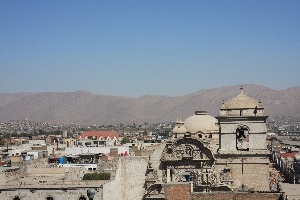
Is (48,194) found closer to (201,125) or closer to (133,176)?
(133,176)

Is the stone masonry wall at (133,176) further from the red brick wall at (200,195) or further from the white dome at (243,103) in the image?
the red brick wall at (200,195)

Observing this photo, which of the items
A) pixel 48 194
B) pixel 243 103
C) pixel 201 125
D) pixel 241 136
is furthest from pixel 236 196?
pixel 201 125

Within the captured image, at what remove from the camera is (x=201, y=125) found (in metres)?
48.9

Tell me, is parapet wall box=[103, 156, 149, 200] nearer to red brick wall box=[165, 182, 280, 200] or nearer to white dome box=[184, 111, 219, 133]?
white dome box=[184, 111, 219, 133]

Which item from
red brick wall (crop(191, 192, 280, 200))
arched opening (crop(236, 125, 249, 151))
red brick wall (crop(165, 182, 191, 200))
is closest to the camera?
red brick wall (crop(165, 182, 191, 200))

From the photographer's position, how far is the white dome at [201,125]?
48500mm

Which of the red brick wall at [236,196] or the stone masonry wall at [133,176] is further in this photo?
the stone masonry wall at [133,176]

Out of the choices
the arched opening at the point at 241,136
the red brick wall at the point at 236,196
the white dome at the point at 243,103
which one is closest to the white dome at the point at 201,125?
the arched opening at the point at 241,136

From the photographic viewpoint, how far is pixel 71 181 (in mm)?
38562

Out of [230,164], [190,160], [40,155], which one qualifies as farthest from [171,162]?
[40,155]

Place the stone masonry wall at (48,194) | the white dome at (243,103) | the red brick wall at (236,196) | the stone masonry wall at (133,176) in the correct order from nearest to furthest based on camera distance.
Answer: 1. the red brick wall at (236,196)
2. the stone masonry wall at (48,194)
3. the white dome at (243,103)
4. the stone masonry wall at (133,176)

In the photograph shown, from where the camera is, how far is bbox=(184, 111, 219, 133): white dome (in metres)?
48.5

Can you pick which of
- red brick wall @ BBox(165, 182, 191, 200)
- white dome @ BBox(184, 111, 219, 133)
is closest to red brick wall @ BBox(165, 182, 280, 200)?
red brick wall @ BBox(165, 182, 191, 200)

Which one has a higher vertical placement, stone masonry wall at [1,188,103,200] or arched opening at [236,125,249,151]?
arched opening at [236,125,249,151]
